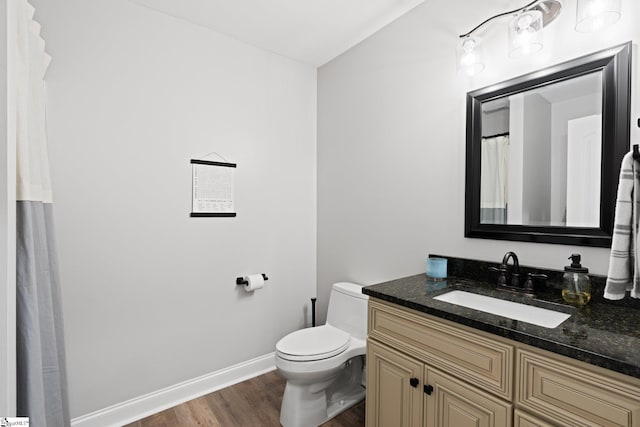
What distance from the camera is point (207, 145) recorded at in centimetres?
223

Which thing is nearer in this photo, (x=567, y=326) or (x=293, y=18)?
(x=567, y=326)

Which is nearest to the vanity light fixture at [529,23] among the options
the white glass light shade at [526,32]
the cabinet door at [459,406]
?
the white glass light shade at [526,32]

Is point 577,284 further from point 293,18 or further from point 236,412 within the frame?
point 293,18

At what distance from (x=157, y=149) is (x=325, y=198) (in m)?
1.34

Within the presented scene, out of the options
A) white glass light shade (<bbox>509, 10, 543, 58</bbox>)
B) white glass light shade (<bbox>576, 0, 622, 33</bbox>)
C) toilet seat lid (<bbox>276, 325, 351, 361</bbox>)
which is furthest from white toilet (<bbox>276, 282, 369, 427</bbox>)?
white glass light shade (<bbox>576, 0, 622, 33</bbox>)

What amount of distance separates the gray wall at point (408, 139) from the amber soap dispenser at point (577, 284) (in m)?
0.13

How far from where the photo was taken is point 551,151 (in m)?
1.43

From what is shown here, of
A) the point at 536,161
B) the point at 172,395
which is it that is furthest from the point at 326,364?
the point at 536,161

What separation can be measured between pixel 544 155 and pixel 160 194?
2.17 m

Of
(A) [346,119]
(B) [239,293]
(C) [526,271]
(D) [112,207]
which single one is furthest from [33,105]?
(C) [526,271]

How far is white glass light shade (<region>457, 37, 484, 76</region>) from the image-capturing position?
163cm

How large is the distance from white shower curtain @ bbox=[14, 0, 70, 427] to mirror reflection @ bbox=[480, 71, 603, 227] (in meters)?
1.93

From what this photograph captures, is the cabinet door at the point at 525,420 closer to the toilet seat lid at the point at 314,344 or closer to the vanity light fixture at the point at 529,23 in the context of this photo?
the toilet seat lid at the point at 314,344

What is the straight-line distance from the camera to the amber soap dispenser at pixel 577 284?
123cm
